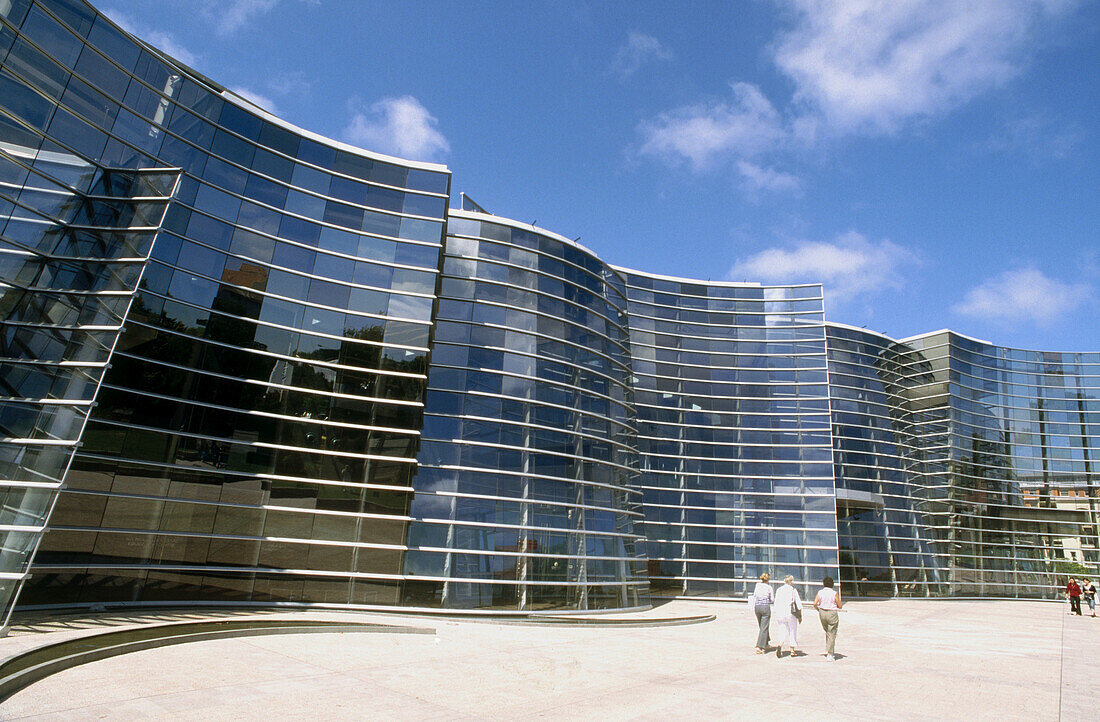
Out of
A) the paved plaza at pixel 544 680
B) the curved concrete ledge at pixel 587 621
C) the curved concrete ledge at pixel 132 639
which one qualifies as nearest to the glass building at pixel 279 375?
the curved concrete ledge at pixel 587 621

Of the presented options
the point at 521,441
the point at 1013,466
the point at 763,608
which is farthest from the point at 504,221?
the point at 1013,466

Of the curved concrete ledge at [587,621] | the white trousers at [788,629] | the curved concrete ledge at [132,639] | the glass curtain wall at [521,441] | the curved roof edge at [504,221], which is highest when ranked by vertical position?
the curved roof edge at [504,221]

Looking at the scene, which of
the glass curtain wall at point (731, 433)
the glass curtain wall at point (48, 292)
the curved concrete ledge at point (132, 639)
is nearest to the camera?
the curved concrete ledge at point (132, 639)

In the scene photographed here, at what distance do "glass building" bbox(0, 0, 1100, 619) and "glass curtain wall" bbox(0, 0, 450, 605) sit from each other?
0.07 meters

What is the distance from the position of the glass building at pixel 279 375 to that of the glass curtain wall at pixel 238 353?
72 mm

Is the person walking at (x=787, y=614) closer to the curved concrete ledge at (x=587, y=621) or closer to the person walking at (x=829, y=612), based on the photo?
the person walking at (x=829, y=612)

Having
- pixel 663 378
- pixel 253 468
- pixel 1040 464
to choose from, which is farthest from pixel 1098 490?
pixel 253 468

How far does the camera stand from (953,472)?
51.9 meters

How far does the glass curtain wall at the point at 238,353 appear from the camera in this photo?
17.2m

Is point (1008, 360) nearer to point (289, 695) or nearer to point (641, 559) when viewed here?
point (641, 559)

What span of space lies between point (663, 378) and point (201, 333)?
97.5 feet

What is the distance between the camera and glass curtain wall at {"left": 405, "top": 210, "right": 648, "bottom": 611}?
75.8 ft

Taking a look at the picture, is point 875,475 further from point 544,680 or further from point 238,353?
point 238,353

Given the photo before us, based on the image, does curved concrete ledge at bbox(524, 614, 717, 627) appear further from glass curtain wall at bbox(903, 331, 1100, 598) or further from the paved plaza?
glass curtain wall at bbox(903, 331, 1100, 598)
